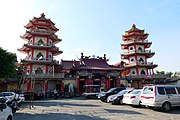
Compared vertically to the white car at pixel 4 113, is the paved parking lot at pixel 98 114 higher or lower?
lower

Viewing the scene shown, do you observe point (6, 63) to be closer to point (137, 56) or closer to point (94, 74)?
point (94, 74)

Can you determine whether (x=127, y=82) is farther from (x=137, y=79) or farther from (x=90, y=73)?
(x=90, y=73)

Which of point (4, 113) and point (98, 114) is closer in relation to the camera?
point (4, 113)

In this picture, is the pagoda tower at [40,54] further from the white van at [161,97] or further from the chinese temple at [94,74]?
the white van at [161,97]

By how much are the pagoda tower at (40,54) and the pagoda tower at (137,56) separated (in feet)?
50.7

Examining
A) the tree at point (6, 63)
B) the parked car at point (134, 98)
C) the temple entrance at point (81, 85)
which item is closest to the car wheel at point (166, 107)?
the parked car at point (134, 98)

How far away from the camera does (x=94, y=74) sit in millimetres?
32188

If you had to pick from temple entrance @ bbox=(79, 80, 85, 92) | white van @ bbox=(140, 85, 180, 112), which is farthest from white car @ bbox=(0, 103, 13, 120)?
temple entrance @ bbox=(79, 80, 85, 92)

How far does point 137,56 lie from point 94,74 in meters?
11.9

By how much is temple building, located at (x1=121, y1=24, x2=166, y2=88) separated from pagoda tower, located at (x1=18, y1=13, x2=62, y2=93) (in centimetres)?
1502

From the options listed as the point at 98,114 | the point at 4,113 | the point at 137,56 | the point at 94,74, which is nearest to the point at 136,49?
the point at 137,56

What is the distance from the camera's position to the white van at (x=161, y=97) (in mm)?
10473

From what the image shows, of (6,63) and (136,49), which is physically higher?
(136,49)

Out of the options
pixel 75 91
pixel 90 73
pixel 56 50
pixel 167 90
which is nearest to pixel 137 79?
pixel 90 73
